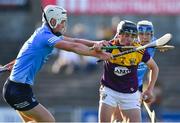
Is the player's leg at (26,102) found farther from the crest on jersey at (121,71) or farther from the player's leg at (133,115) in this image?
the player's leg at (133,115)

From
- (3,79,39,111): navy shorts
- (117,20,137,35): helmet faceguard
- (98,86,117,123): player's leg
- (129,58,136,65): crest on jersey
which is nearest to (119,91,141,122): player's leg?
(98,86,117,123): player's leg

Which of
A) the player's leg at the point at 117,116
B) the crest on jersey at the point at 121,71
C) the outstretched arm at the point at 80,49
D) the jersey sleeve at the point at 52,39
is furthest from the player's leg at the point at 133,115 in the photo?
the jersey sleeve at the point at 52,39

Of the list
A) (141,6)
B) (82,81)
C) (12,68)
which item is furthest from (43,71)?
(12,68)

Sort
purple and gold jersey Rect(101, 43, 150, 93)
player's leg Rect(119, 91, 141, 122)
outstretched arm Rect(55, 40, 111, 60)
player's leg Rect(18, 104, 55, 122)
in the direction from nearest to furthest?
outstretched arm Rect(55, 40, 111, 60)
player's leg Rect(18, 104, 55, 122)
purple and gold jersey Rect(101, 43, 150, 93)
player's leg Rect(119, 91, 141, 122)

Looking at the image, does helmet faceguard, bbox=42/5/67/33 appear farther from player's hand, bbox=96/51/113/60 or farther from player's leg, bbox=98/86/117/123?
player's leg, bbox=98/86/117/123

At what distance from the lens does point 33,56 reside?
43.7ft

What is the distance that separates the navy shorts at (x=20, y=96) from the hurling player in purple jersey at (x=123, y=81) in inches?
52.9

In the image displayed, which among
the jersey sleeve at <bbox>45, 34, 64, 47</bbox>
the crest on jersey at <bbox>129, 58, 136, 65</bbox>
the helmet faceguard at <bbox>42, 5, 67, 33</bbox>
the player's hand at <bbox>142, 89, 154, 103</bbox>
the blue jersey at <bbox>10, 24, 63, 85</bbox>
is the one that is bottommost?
the player's hand at <bbox>142, 89, 154, 103</bbox>

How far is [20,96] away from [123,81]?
67.4 inches

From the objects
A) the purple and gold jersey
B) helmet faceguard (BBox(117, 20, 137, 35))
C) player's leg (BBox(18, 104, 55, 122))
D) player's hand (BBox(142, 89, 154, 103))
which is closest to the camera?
player's leg (BBox(18, 104, 55, 122))

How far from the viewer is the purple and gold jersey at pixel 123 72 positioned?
46.8ft

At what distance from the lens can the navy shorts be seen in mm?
13414

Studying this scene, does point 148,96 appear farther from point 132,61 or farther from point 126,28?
point 126,28

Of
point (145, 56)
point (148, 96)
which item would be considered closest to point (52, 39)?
point (145, 56)
